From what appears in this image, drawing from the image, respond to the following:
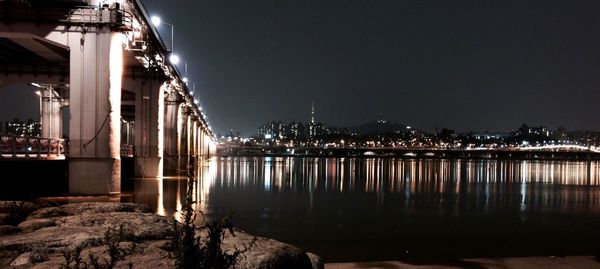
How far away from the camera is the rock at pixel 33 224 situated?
1337 cm

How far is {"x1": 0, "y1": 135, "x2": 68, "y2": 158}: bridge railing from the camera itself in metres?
31.0

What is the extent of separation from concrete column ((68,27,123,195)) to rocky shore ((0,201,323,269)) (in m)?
12.6

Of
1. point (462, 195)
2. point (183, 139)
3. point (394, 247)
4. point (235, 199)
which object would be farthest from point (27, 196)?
point (183, 139)

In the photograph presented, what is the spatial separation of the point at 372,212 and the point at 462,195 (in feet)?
51.0

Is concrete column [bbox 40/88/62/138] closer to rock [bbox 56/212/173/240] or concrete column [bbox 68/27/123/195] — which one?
concrete column [bbox 68/27/123/195]

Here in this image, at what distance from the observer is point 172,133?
61.4m

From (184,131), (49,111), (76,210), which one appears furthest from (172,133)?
(76,210)

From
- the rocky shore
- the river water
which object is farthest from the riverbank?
the river water

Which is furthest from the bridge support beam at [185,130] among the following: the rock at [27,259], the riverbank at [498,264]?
the rock at [27,259]

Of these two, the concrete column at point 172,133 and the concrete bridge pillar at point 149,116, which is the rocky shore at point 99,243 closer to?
the concrete bridge pillar at point 149,116

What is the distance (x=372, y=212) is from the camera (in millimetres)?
29266

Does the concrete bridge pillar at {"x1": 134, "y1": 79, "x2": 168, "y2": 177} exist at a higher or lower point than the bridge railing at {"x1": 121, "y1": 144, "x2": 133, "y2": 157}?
higher

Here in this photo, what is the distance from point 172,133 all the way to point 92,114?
3241cm

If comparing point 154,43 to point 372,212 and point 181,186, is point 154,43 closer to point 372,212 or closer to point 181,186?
point 181,186
